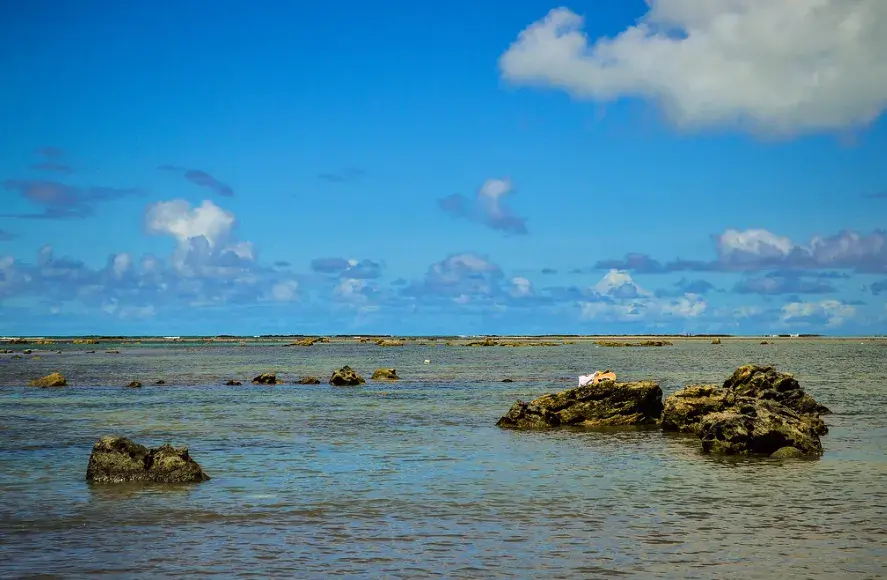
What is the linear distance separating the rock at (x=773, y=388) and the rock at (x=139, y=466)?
81.8 feet

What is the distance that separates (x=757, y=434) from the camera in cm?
2852

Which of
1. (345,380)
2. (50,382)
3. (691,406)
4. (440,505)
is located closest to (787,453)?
(691,406)

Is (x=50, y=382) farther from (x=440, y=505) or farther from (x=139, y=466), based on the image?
(x=440, y=505)

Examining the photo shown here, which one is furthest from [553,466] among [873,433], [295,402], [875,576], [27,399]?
[27,399]

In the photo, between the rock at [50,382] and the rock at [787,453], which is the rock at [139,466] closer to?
the rock at [787,453]

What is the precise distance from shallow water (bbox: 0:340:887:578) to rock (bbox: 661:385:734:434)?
42.2 inches

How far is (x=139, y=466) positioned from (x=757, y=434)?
20.1 meters

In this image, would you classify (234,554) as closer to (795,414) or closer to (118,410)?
(795,414)

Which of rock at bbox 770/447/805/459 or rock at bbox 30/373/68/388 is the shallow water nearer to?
rock at bbox 770/447/805/459

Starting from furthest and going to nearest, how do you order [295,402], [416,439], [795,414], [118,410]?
[295,402], [118,410], [416,439], [795,414]

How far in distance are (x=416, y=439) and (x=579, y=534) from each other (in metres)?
16.6

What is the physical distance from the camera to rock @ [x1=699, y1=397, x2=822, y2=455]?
28484 mm

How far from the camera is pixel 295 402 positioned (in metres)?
53.0

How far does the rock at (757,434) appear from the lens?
28.5 m
